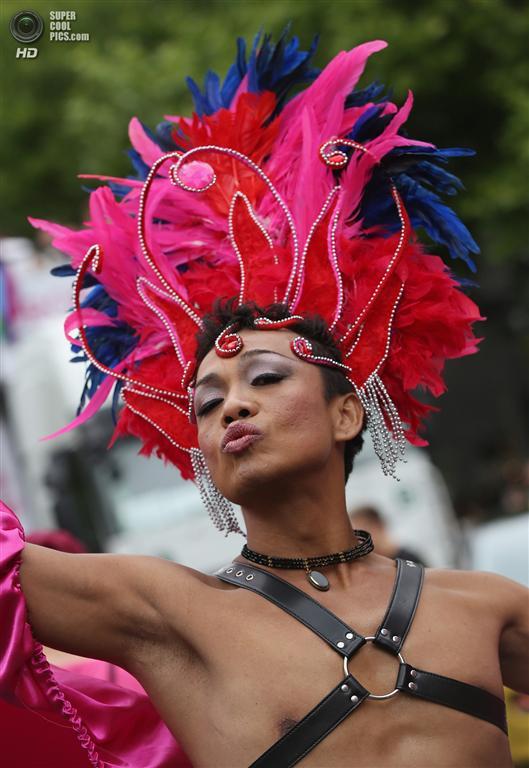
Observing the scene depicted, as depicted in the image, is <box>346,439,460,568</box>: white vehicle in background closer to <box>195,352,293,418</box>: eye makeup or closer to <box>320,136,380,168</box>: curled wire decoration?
<box>320,136,380,168</box>: curled wire decoration

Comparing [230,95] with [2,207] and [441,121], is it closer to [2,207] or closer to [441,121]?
[441,121]

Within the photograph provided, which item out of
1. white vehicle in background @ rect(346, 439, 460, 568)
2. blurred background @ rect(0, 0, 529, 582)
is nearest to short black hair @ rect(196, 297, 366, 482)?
blurred background @ rect(0, 0, 529, 582)

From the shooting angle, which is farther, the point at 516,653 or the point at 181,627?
the point at 516,653

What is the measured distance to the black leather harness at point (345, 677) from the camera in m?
2.73

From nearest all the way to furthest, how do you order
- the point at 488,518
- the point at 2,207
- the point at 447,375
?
the point at 488,518 → the point at 2,207 → the point at 447,375

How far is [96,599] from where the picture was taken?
2820mm

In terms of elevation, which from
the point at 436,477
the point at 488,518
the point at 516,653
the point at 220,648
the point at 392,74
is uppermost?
the point at 392,74

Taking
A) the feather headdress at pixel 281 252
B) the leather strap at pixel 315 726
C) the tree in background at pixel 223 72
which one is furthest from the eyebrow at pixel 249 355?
the tree in background at pixel 223 72

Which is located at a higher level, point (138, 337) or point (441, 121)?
point (441, 121)

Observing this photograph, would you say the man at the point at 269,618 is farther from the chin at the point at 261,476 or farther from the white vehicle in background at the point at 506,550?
the white vehicle in background at the point at 506,550

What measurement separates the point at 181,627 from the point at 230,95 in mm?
1615

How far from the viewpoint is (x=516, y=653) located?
10.5ft

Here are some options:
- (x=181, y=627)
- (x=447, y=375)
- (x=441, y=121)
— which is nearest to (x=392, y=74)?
(x=441, y=121)

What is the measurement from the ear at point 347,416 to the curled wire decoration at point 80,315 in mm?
425
